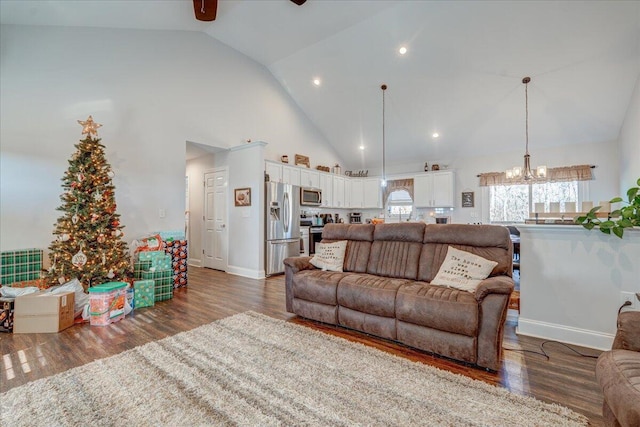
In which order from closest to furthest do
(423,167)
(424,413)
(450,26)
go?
(424,413) < (450,26) < (423,167)

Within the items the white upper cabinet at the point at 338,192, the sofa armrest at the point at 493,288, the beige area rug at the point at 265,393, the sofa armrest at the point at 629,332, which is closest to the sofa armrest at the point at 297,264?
the beige area rug at the point at 265,393

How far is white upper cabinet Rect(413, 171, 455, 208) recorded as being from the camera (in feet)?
22.9

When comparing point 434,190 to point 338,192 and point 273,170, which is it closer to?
point 338,192

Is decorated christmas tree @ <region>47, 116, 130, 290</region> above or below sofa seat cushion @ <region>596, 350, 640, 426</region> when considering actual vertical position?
above

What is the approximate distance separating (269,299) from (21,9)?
15.3 feet

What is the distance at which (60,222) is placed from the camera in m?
3.25

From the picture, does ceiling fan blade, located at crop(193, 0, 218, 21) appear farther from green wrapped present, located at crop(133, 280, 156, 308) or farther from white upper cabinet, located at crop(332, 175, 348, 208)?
white upper cabinet, located at crop(332, 175, 348, 208)

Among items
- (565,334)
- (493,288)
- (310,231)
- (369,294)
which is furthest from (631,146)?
(310,231)

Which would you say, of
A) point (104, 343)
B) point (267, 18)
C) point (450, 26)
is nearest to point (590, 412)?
point (104, 343)

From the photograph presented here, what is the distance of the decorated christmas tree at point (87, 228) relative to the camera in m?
3.21

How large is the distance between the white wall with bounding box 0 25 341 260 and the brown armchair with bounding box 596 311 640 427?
520 centimetres

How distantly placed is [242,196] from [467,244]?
13.1 feet

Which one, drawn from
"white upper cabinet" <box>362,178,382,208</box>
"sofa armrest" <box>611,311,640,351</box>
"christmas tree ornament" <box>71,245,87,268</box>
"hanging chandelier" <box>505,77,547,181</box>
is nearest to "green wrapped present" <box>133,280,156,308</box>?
"christmas tree ornament" <box>71,245,87,268</box>

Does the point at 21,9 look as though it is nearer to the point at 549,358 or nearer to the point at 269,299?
the point at 269,299
